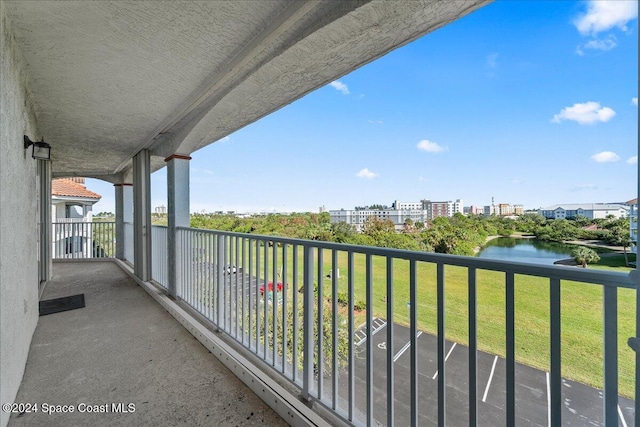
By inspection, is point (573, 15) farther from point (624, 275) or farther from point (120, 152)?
point (120, 152)

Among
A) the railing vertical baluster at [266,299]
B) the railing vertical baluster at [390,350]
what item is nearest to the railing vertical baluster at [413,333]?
the railing vertical baluster at [390,350]

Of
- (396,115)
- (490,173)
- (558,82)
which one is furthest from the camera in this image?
(396,115)

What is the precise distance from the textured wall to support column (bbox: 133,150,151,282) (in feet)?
7.36

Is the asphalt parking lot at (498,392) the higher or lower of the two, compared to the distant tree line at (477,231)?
lower

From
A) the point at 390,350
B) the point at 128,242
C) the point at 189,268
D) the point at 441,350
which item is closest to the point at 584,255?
the point at 441,350

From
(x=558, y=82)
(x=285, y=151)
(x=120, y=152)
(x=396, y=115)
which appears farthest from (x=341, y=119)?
(x=558, y=82)

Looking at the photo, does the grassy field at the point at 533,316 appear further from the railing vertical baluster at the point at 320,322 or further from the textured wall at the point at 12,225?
the textured wall at the point at 12,225

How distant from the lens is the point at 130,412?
175cm

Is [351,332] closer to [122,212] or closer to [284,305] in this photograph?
[284,305]

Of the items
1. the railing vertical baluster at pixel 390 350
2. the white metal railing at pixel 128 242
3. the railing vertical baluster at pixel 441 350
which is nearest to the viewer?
the railing vertical baluster at pixel 441 350

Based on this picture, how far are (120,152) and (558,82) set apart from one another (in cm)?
627

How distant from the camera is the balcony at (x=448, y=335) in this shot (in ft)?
2.80

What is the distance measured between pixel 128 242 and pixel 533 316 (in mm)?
7937

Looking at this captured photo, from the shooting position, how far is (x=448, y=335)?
3.79 feet
